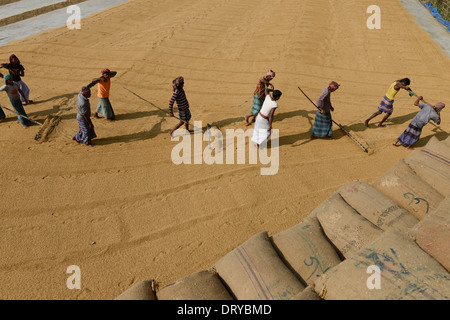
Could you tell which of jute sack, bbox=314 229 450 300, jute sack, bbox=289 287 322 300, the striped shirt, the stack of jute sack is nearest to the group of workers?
the striped shirt

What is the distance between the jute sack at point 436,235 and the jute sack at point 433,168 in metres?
1.05

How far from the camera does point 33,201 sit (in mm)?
4578

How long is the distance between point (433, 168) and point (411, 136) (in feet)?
6.64

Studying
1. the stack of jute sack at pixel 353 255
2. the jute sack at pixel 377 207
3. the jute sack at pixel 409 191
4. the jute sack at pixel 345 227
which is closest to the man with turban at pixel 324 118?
the jute sack at pixel 409 191

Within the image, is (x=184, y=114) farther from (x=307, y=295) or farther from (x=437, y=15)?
(x=437, y=15)

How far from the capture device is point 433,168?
4086 millimetres

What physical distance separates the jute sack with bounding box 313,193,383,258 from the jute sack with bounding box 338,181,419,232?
0.12m

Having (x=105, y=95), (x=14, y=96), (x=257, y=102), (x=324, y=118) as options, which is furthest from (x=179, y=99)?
(x=14, y=96)

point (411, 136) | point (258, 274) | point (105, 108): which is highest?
point (258, 274)

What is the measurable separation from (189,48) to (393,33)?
346 inches

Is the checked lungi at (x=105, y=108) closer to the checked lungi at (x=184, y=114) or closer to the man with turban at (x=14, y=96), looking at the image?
the man with turban at (x=14, y=96)

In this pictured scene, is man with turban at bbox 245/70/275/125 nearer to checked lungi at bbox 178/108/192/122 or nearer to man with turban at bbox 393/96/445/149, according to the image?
checked lungi at bbox 178/108/192/122

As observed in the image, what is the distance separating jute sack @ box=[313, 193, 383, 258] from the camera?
3264 mm

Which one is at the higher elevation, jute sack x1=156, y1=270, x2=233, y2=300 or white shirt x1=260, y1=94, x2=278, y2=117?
white shirt x1=260, y1=94, x2=278, y2=117
